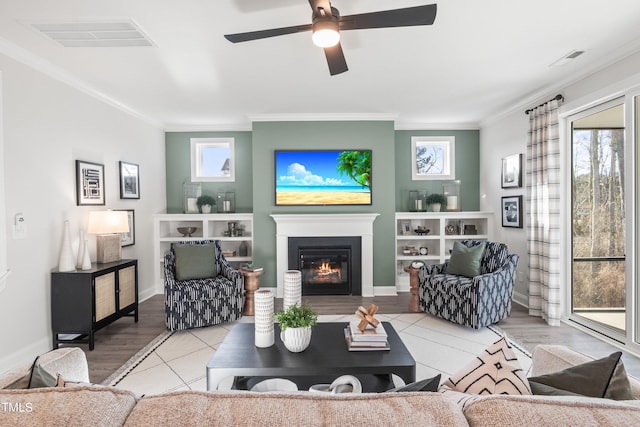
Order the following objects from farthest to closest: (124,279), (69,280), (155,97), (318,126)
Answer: (318,126) → (155,97) → (124,279) → (69,280)

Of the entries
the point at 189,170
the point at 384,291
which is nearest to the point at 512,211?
the point at 384,291

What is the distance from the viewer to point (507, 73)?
3598 mm

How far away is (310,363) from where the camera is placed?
212 centimetres

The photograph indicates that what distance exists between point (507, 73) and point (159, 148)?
16.0 ft

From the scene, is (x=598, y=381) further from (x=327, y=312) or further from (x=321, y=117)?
(x=321, y=117)

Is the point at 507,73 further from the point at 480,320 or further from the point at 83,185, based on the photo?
the point at 83,185

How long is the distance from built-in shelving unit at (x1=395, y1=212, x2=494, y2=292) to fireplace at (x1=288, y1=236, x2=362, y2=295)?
→ 30.0 inches

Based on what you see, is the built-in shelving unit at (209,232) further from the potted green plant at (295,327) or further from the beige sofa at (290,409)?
the beige sofa at (290,409)

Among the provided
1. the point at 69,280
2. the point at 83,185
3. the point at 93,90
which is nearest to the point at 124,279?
the point at 69,280

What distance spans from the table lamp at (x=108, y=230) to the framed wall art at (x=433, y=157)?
4.25 meters

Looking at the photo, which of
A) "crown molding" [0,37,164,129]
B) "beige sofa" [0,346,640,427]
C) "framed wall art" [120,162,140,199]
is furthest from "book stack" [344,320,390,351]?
"framed wall art" [120,162,140,199]

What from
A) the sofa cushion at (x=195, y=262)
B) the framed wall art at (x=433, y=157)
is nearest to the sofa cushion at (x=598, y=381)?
the sofa cushion at (x=195, y=262)

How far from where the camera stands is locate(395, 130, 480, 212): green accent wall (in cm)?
582

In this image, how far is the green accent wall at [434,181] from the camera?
5.82 m
